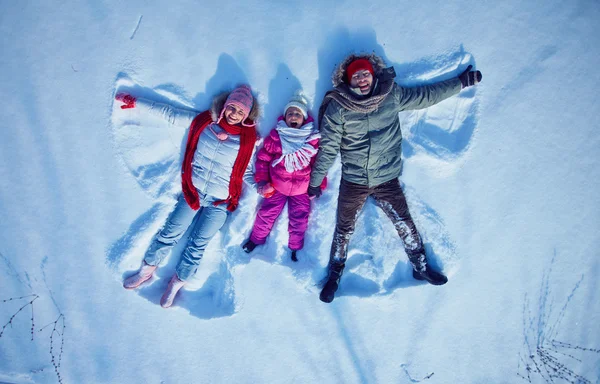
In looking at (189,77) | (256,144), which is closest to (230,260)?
(256,144)

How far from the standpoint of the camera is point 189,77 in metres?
2.48

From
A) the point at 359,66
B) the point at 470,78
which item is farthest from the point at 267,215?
the point at 470,78

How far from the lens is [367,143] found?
2227 mm

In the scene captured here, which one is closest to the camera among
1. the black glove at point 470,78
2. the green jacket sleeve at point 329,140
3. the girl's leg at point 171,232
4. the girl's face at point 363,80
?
the girl's face at point 363,80

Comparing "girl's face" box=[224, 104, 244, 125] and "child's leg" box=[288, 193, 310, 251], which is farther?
"child's leg" box=[288, 193, 310, 251]

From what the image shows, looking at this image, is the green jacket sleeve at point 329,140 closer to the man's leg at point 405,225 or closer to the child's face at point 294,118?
the child's face at point 294,118

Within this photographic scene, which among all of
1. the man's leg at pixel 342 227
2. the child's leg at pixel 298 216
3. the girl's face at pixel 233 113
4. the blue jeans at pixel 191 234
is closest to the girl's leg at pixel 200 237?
the blue jeans at pixel 191 234

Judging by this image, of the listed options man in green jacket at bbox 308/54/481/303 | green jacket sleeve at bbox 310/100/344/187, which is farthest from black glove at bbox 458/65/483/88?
green jacket sleeve at bbox 310/100/344/187

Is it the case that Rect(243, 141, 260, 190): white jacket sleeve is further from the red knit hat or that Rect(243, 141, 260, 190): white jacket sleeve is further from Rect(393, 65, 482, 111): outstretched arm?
Rect(393, 65, 482, 111): outstretched arm

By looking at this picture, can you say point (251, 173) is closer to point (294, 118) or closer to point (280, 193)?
point (280, 193)

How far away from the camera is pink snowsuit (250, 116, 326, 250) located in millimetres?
2297

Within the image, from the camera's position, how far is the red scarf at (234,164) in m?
2.31

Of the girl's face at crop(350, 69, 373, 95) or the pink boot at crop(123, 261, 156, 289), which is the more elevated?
the girl's face at crop(350, 69, 373, 95)

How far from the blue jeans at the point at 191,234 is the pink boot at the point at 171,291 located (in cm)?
6
